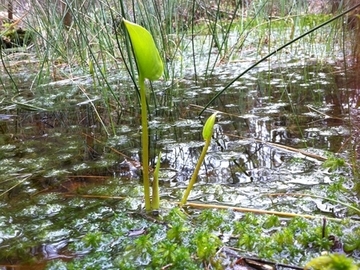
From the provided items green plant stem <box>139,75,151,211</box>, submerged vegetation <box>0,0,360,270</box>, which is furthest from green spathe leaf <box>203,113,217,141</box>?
green plant stem <box>139,75,151,211</box>

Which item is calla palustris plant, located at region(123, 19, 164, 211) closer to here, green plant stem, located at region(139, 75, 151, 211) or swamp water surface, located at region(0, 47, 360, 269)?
green plant stem, located at region(139, 75, 151, 211)

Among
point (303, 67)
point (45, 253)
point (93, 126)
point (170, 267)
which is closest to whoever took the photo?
point (170, 267)

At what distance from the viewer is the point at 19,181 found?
3.85 ft

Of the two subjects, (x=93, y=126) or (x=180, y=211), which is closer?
(x=180, y=211)

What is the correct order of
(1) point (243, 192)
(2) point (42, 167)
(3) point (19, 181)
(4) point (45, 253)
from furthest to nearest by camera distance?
1. (2) point (42, 167)
2. (3) point (19, 181)
3. (1) point (243, 192)
4. (4) point (45, 253)

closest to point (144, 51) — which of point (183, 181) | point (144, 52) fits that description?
point (144, 52)

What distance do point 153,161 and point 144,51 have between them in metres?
0.60

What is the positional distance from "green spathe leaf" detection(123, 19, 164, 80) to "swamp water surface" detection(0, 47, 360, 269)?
1.08 feet

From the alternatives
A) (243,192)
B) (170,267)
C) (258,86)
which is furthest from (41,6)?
(170,267)

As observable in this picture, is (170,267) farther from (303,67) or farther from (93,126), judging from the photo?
(303,67)

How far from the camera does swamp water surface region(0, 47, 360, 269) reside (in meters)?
0.87

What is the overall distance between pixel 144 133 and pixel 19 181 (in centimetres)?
52

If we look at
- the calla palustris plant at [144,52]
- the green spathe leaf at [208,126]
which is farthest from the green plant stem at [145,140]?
the green spathe leaf at [208,126]

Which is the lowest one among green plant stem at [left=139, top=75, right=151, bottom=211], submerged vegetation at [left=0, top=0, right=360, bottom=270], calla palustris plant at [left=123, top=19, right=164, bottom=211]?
submerged vegetation at [left=0, top=0, right=360, bottom=270]
